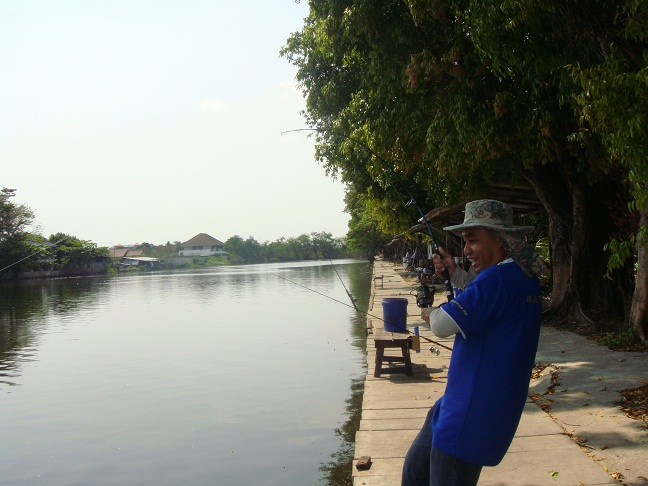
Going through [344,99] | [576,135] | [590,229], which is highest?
[344,99]

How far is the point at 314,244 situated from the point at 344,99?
384ft

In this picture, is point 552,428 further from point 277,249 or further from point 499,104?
point 277,249

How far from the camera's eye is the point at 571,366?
8680mm

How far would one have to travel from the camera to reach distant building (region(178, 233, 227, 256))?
152625 millimetres

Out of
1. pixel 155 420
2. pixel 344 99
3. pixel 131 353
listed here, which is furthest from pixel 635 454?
pixel 131 353

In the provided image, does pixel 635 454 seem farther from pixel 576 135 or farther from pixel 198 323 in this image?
pixel 198 323

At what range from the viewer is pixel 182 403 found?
34.1 ft

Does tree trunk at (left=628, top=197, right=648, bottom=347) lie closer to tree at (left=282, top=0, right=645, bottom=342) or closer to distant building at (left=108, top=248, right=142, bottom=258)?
tree at (left=282, top=0, right=645, bottom=342)

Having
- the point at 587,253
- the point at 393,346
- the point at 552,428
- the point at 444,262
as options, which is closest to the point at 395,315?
the point at 393,346

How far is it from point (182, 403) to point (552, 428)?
20.7 feet

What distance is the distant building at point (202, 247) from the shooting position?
15262 cm

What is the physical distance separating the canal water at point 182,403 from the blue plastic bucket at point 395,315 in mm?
1186

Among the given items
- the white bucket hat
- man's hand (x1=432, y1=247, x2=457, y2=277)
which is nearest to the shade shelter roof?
man's hand (x1=432, y1=247, x2=457, y2=277)

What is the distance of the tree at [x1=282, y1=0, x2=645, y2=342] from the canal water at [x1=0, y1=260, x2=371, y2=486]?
14.2 feet
